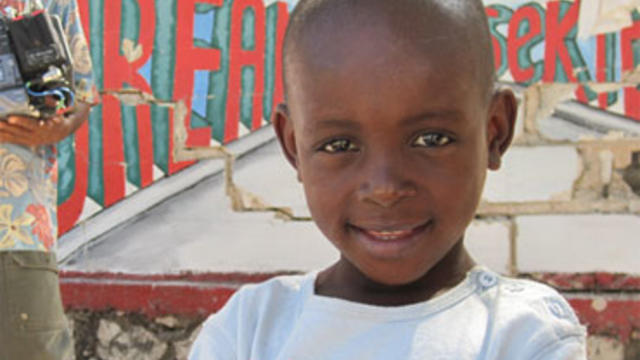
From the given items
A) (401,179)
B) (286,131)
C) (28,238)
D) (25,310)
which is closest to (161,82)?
(28,238)

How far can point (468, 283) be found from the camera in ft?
4.47

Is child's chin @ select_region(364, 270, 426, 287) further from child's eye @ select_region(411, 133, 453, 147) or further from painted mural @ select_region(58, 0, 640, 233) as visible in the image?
painted mural @ select_region(58, 0, 640, 233)

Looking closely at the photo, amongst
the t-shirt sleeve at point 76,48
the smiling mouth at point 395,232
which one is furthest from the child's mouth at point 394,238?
the t-shirt sleeve at point 76,48

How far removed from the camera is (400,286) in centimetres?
139

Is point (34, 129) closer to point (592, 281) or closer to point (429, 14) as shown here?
point (429, 14)

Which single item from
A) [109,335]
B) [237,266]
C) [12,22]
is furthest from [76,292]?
[12,22]

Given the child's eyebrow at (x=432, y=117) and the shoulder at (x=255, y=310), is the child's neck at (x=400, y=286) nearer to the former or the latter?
the shoulder at (x=255, y=310)

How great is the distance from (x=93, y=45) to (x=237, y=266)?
4.14 ft

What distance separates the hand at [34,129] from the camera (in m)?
2.73

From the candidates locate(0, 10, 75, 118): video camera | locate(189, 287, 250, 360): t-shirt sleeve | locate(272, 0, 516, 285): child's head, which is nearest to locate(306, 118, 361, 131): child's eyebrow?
locate(272, 0, 516, 285): child's head

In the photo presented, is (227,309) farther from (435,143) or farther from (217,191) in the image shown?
(217,191)

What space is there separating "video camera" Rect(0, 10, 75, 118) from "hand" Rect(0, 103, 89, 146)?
0.09 ft

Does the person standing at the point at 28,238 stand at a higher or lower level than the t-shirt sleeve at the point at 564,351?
lower

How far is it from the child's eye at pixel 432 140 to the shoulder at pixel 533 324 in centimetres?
27
